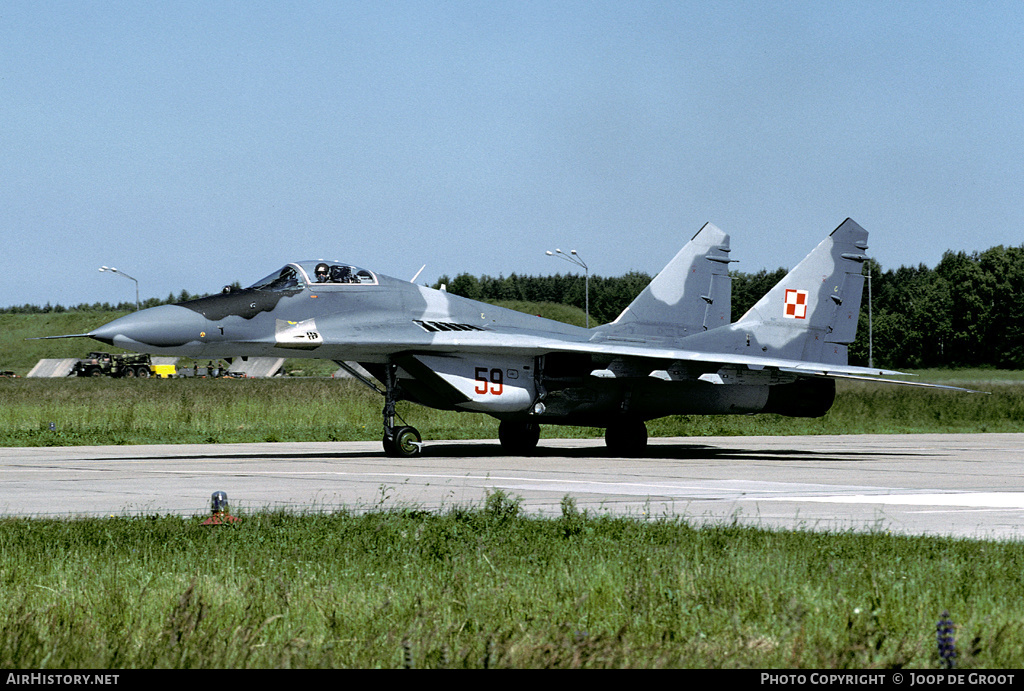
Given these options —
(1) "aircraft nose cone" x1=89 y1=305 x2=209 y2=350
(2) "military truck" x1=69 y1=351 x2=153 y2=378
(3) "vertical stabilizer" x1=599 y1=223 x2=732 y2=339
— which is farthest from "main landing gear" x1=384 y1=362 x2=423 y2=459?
(2) "military truck" x1=69 y1=351 x2=153 y2=378

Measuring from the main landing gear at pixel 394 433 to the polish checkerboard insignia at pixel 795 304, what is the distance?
8203 mm

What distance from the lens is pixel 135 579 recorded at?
20.8 ft

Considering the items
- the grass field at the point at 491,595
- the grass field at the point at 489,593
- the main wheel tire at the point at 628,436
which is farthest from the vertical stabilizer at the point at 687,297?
the grass field at the point at 491,595

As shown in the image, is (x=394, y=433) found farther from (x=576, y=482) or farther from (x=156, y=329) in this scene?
(x=576, y=482)

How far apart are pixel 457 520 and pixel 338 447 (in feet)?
48.5

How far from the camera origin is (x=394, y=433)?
19.5m

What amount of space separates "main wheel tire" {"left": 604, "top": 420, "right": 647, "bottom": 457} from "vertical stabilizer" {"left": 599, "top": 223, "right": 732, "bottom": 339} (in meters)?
1.98

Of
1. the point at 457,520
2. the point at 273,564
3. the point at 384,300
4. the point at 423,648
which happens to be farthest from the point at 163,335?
the point at 423,648

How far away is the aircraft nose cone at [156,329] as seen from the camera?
1653 cm

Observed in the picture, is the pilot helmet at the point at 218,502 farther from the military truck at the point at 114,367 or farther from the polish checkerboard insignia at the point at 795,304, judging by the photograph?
the military truck at the point at 114,367

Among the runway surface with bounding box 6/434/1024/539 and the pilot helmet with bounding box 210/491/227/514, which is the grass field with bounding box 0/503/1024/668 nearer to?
the pilot helmet with bounding box 210/491/227/514

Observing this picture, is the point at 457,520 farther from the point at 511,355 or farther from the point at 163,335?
the point at 511,355

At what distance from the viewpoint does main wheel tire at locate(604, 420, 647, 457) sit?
21.6 metres

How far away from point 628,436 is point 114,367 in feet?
206
